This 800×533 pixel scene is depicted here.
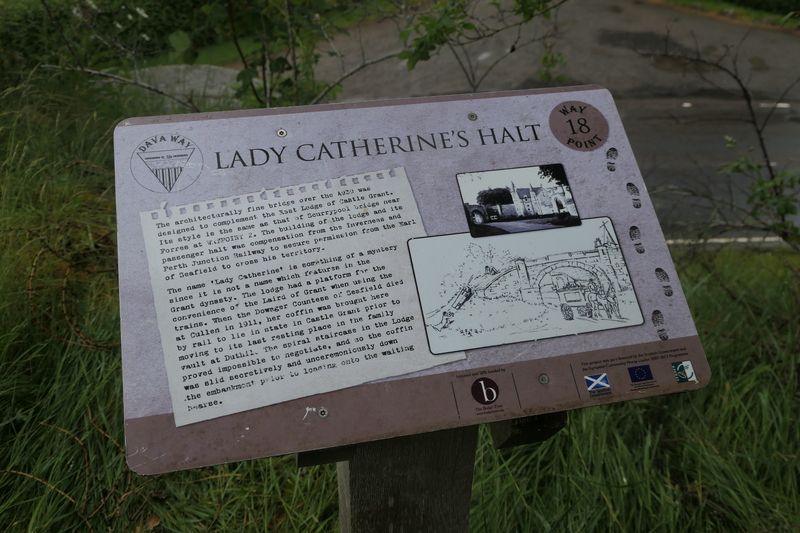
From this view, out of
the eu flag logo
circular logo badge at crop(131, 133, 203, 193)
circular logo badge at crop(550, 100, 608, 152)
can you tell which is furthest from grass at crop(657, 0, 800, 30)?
circular logo badge at crop(131, 133, 203, 193)

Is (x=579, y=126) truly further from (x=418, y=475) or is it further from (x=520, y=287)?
(x=418, y=475)

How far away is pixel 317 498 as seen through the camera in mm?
1964

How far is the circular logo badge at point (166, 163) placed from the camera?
45.4 inches

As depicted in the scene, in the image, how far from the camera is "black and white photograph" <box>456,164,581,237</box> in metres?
1.22

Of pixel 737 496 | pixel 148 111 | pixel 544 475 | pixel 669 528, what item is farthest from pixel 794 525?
pixel 148 111

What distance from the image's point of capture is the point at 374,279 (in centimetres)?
112

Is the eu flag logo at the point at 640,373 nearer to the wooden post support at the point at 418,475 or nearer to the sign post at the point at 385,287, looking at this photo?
the sign post at the point at 385,287

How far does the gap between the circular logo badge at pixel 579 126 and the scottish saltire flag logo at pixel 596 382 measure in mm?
507

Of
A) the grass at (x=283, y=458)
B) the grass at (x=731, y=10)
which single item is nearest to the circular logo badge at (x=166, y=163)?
the grass at (x=283, y=458)

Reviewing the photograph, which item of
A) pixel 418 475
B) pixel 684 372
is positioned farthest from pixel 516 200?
pixel 418 475

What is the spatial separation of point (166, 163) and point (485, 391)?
75 cm

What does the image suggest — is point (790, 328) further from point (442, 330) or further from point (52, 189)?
point (52, 189)

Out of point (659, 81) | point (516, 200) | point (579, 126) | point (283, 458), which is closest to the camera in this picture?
point (516, 200)

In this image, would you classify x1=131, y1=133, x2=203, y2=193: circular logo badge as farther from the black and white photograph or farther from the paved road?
the paved road
